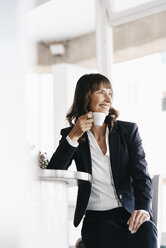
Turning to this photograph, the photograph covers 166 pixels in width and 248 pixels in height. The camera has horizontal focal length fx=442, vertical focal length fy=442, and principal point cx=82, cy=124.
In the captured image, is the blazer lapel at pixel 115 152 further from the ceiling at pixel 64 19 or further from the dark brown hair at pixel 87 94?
the ceiling at pixel 64 19

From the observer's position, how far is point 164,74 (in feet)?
11.4

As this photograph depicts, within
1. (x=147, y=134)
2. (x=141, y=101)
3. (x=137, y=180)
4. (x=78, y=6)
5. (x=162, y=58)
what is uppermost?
(x=78, y=6)

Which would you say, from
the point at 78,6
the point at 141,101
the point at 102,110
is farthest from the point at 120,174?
the point at 78,6

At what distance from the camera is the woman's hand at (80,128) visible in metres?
1.81

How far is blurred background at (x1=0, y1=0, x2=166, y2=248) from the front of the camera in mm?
401

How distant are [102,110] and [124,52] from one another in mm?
1888

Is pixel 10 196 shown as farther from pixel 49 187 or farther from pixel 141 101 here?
pixel 141 101

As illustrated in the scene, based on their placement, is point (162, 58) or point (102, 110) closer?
point (102, 110)

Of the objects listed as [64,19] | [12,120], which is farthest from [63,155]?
[64,19]

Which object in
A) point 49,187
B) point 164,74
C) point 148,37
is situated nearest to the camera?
point 49,187

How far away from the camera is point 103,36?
3842mm

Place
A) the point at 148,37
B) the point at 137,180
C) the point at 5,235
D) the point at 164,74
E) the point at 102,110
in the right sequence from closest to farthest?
the point at 5,235 < the point at 137,180 < the point at 102,110 < the point at 164,74 < the point at 148,37

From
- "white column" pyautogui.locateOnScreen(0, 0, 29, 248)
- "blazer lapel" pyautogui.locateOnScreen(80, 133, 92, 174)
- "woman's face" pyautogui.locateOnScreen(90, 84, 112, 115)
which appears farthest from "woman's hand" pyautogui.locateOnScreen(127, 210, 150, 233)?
"white column" pyautogui.locateOnScreen(0, 0, 29, 248)

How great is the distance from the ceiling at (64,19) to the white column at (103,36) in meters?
1.01
